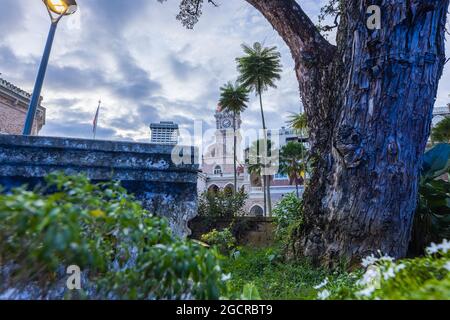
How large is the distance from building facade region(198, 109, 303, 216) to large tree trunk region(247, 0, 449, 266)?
56.3ft

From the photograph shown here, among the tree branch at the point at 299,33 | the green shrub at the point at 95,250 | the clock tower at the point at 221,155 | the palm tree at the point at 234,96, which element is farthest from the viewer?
the clock tower at the point at 221,155

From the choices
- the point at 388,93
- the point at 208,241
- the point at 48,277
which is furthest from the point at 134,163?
the point at 208,241

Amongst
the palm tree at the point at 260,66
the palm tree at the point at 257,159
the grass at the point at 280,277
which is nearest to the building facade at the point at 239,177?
the palm tree at the point at 257,159

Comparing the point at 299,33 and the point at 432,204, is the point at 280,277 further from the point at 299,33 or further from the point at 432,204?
the point at 299,33

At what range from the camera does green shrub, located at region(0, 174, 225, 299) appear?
771mm

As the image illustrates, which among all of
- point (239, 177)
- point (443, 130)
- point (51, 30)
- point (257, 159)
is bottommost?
point (51, 30)

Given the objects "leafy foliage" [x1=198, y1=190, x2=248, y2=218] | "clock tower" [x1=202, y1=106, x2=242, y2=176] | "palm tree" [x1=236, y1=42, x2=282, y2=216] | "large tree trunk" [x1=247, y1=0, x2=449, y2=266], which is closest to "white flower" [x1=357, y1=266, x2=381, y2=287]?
"large tree trunk" [x1=247, y1=0, x2=449, y2=266]

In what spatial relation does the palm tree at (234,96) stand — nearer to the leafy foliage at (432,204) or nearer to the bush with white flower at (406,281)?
the leafy foliage at (432,204)

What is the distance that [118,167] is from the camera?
2475 mm

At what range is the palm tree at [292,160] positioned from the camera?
96.6 feet

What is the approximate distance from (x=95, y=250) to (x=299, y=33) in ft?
13.0

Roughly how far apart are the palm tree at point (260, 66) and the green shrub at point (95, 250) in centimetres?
2304

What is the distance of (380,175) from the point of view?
2822mm

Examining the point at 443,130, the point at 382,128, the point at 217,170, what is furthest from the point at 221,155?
the point at 382,128
